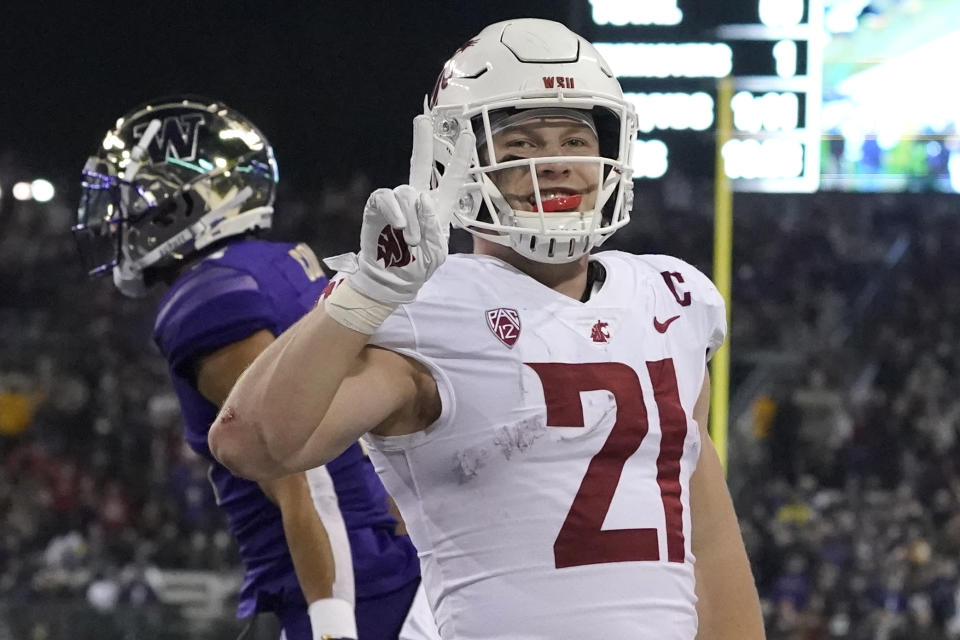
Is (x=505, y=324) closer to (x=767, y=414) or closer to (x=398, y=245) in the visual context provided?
(x=398, y=245)

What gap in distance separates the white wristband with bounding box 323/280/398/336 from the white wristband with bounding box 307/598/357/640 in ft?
2.71

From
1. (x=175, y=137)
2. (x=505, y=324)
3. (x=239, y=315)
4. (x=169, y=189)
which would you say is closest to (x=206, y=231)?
(x=169, y=189)

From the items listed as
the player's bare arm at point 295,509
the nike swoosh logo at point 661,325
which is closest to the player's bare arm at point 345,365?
the nike swoosh logo at point 661,325

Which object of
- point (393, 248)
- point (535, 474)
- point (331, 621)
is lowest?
point (331, 621)

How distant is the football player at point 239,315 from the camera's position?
2.06 meters

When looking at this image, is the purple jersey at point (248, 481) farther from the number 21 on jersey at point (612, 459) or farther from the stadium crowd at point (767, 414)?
the stadium crowd at point (767, 414)

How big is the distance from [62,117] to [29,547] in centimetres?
483

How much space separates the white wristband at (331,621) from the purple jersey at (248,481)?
120 mm

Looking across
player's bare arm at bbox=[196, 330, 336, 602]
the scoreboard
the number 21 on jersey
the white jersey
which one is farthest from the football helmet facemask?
the scoreboard

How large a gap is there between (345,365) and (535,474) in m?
0.26

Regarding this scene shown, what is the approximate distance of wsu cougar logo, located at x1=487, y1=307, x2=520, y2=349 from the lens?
148 centimetres

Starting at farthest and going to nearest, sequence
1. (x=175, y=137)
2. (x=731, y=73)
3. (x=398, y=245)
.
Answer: (x=731, y=73)
(x=175, y=137)
(x=398, y=245)

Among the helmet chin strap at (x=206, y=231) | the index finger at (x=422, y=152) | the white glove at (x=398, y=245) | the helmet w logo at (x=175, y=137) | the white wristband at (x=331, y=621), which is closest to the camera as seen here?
the white glove at (x=398, y=245)

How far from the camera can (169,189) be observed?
2.50 meters
